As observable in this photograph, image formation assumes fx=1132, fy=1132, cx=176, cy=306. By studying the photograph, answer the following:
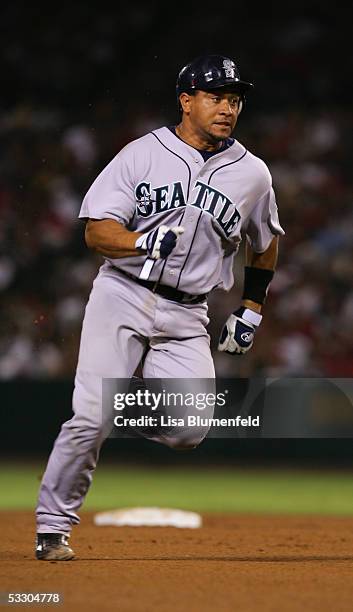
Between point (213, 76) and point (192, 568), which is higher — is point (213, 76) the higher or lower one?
the higher one

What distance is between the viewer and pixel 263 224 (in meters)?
5.51

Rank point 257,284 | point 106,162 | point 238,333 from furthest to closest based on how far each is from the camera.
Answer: point 106,162, point 257,284, point 238,333

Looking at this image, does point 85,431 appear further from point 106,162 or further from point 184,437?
point 106,162

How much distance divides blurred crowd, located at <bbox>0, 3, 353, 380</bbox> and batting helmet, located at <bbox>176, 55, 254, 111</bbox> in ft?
19.9

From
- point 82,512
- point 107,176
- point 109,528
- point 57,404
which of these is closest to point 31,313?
point 57,404

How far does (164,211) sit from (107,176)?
1.02ft

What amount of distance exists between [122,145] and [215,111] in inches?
333

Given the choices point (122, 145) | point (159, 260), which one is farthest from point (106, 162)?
point (159, 260)

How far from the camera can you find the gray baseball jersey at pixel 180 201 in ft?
16.8

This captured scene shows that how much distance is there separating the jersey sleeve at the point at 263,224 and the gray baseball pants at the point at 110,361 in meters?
0.48

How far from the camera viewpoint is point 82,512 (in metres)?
8.21

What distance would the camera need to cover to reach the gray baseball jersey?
16.8 ft

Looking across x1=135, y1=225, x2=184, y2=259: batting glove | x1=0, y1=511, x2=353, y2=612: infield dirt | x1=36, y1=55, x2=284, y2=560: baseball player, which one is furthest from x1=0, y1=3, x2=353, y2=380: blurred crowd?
x1=135, y1=225, x2=184, y2=259: batting glove

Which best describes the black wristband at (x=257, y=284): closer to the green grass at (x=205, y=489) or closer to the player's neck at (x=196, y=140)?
the player's neck at (x=196, y=140)
